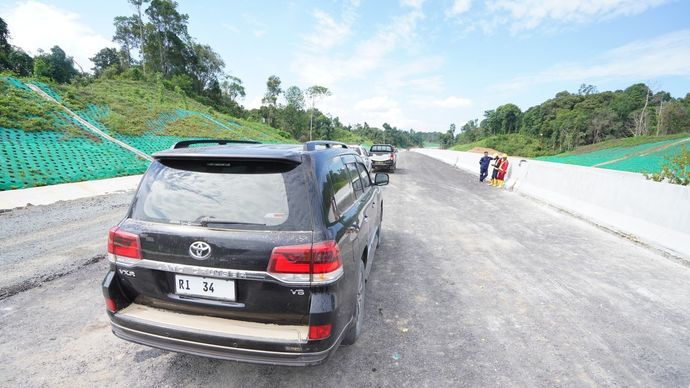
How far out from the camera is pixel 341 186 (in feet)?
9.38

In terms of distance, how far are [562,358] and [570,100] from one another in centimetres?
11210

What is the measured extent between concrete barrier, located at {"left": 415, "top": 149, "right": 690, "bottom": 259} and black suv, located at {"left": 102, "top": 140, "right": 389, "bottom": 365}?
6.93m

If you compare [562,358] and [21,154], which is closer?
[562,358]

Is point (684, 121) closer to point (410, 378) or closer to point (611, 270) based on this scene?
point (611, 270)

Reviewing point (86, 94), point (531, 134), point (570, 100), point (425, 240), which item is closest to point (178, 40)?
point (86, 94)

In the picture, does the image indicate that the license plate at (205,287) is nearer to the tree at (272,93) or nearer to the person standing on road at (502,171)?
the person standing on road at (502,171)

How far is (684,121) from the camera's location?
56719 millimetres

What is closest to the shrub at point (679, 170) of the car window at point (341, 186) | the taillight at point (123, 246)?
the car window at point (341, 186)

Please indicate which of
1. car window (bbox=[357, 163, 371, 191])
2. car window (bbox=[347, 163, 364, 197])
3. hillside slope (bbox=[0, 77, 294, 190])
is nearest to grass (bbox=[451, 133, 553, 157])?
hillside slope (bbox=[0, 77, 294, 190])

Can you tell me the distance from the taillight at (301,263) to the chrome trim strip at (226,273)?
0.01m

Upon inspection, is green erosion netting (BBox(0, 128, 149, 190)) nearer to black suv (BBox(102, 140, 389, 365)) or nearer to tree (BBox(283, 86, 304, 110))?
black suv (BBox(102, 140, 389, 365))

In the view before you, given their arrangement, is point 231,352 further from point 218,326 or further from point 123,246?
point 123,246

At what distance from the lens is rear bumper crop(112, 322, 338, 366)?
2051 mm

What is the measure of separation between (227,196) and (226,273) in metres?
0.53
